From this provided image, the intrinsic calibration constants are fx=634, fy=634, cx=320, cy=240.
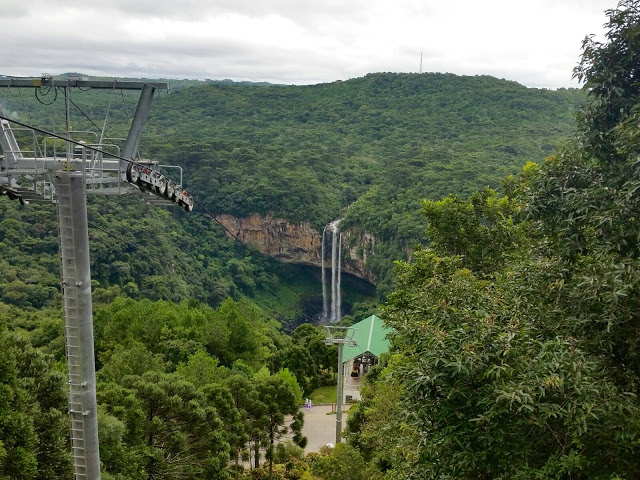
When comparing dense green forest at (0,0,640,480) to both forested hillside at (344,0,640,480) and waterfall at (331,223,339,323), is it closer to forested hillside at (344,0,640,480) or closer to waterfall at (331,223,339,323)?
forested hillside at (344,0,640,480)

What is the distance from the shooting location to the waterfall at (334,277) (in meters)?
65.8

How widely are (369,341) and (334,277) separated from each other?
30.2 metres

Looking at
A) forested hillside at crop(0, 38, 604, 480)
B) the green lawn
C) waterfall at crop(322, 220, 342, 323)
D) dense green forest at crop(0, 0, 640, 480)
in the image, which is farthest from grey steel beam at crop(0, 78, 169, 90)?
waterfall at crop(322, 220, 342, 323)

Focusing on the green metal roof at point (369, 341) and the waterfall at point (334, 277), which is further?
the waterfall at point (334, 277)

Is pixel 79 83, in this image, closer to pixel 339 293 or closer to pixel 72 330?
pixel 72 330

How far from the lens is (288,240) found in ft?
226

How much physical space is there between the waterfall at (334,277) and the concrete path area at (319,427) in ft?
110

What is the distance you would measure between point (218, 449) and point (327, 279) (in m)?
53.7

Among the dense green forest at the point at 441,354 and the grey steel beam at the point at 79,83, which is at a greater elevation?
the grey steel beam at the point at 79,83

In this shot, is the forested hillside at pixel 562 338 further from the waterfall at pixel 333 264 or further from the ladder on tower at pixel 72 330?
the waterfall at pixel 333 264

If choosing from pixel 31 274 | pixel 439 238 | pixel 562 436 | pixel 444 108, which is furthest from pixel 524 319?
pixel 444 108

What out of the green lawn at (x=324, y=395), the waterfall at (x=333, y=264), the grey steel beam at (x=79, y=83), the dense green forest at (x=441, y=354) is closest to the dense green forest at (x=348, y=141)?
the waterfall at (x=333, y=264)

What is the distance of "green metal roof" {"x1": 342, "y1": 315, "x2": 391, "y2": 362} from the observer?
35.7 m

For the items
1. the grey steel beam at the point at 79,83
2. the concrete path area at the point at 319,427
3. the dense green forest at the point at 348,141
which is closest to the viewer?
the grey steel beam at the point at 79,83
